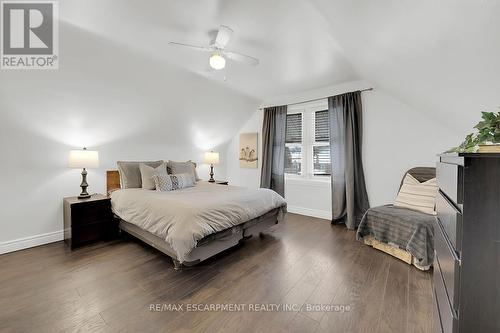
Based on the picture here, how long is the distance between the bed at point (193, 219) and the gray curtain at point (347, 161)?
127cm

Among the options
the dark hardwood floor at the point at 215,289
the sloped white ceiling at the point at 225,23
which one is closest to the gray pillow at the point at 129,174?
the dark hardwood floor at the point at 215,289

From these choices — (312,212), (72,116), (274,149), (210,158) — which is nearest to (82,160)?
(72,116)

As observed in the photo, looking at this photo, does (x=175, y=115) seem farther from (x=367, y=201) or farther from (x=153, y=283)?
(x=367, y=201)

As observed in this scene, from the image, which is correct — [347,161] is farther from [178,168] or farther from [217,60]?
[178,168]

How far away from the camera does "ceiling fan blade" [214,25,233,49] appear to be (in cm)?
202

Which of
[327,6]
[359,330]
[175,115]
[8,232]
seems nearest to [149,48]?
[175,115]

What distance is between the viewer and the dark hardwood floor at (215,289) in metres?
1.52

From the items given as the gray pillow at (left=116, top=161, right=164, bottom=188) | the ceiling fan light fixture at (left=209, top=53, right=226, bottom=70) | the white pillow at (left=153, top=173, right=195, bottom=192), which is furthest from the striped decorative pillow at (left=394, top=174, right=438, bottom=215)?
the gray pillow at (left=116, top=161, right=164, bottom=188)

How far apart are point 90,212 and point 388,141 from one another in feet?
14.4

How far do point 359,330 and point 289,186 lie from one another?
10.3 ft

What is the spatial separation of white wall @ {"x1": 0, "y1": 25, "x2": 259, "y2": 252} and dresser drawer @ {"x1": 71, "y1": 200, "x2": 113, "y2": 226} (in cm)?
52

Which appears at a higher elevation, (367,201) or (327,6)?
(327,6)

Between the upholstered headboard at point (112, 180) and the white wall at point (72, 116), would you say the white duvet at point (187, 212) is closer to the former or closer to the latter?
the upholstered headboard at point (112, 180)

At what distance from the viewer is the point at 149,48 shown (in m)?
2.55
